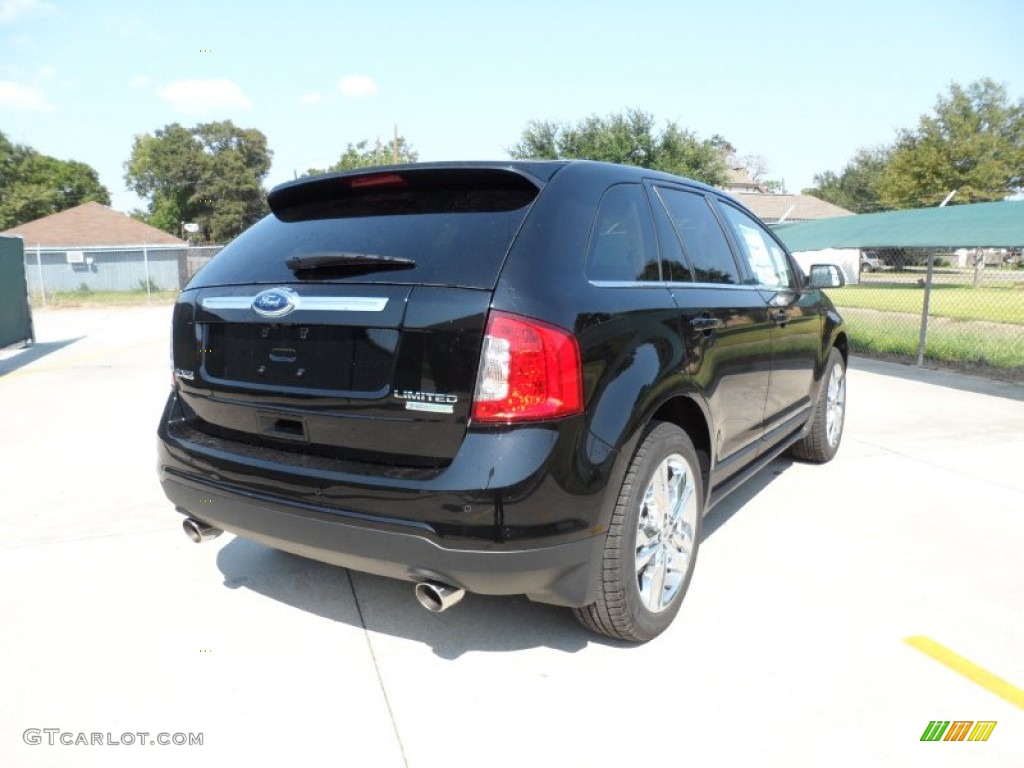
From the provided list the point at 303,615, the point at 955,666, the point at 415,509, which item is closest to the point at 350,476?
the point at 415,509

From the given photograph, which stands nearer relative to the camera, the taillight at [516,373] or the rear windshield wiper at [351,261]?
the taillight at [516,373]

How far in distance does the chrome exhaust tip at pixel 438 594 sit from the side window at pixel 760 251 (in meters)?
2.52

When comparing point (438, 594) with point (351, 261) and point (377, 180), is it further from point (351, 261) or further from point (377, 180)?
point (377, 180)

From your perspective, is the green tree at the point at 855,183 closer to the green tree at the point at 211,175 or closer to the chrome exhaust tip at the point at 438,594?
the green tree at the point at 211,175

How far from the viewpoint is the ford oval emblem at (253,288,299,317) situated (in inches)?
99.7

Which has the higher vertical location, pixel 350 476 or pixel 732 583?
pixel 350 476

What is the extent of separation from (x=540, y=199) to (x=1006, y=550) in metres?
3.06

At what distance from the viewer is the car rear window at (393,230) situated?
239 cm

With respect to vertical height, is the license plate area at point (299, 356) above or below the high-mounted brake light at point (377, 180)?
below

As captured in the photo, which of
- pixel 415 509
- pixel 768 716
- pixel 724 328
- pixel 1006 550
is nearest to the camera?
pixel 415 509

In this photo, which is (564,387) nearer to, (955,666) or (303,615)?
(303,615)

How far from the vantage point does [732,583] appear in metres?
3.34

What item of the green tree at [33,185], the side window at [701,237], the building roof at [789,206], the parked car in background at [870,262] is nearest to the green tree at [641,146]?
the parked car in background at [870,262]

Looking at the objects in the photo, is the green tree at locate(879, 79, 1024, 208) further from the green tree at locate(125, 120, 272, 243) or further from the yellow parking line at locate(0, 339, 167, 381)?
the green tree at locate(125, 120, 272, 243)
